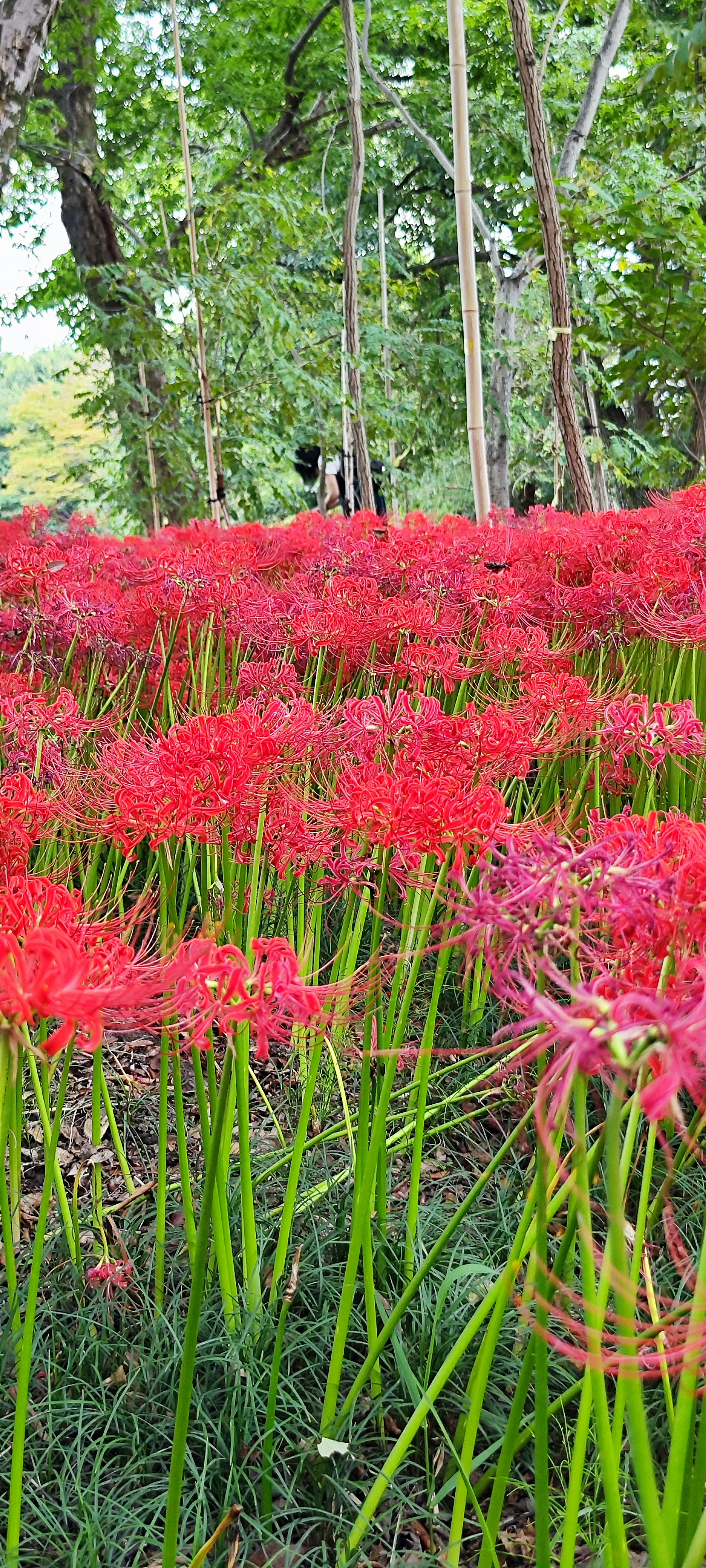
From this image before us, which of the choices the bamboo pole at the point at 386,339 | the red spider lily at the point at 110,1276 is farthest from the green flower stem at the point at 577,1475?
the bamboo pole at the point at 386,339

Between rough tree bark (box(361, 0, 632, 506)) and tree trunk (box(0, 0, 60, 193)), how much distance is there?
323cm

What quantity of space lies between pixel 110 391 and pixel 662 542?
6.80 meters

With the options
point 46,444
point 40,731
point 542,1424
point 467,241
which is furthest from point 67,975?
point 46,444

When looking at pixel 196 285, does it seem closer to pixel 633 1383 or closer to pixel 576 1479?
pixel 576 1479

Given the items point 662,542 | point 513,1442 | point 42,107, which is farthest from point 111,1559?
point 42,107

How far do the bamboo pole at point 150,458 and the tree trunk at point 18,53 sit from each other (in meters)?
2.67

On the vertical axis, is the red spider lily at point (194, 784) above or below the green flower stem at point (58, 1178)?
above

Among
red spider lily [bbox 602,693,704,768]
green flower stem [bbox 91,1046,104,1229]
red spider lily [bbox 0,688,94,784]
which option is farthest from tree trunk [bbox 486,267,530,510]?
green flower stem [bbox 91,1046,104,1229]

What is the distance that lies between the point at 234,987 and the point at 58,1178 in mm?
1055

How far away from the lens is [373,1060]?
71.5 inches

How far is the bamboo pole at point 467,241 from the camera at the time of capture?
4238 millimetres

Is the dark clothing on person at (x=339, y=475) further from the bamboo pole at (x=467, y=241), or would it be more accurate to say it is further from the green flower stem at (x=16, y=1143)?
the green flower stem at (x=16, y=1143)

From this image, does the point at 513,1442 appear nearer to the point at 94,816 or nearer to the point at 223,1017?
the point at 223,1017

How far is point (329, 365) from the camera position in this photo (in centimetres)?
853
